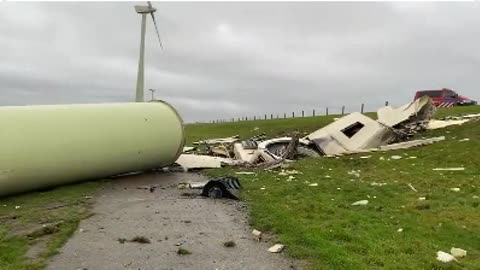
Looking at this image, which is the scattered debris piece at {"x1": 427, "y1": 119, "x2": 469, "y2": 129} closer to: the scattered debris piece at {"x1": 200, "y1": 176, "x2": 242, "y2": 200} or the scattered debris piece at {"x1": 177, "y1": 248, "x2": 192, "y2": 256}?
the scattered debris piece at {"x1": 200, "y1": 176, "x2": 242, "y2": 200}

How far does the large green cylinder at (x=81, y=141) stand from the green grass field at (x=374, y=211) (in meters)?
2.44

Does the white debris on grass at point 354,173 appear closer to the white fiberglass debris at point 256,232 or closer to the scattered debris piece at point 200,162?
the scattered debris piece at point 200,162

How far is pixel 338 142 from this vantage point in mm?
23406

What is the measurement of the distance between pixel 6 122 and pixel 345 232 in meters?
9.15

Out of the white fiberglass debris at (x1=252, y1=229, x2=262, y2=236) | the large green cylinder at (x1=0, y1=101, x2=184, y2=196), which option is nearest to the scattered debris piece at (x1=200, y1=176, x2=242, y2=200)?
the white fiberglass debris at (x1=252, y1=229, x2=262, y2=236)

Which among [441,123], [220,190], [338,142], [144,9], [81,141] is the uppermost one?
[144,9]

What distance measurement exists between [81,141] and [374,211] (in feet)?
27.1

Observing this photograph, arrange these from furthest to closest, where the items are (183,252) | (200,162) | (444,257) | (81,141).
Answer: (200,162) < (81,141) < (183,252) < (444,257)

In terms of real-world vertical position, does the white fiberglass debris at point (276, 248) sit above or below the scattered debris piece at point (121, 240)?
above

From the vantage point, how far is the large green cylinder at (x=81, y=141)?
13789 millimetres

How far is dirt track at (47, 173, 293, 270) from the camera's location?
24.4ft

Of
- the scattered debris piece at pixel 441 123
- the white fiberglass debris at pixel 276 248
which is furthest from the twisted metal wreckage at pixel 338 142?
the white fiberglass debris at pixel 276 248

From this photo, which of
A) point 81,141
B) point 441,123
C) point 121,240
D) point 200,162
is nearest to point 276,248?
point 121,240

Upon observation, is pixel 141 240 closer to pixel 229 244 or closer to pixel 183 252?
pixel 183 252
